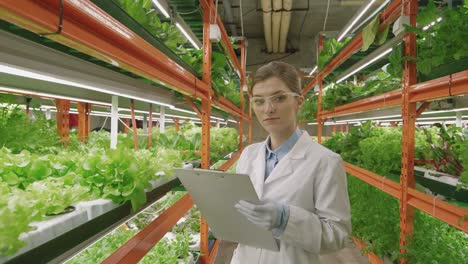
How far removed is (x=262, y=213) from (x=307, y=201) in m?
0.31

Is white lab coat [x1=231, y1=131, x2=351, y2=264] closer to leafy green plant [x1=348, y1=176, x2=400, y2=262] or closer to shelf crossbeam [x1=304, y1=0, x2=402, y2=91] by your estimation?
leafy green plant [x1=348, y1=176, x2=400, y2=262]

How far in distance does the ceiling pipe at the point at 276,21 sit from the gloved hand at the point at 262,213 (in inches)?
264

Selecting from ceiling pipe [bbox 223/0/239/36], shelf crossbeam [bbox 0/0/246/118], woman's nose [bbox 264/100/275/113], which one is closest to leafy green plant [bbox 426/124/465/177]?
woman's nose [bbox 264/100/275/113]

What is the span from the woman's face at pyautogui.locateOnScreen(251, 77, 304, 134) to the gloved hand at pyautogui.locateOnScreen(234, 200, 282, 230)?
44cm

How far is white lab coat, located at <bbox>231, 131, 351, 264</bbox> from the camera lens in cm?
141

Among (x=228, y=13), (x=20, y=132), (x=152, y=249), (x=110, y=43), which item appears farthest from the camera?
(x=228, y=13)

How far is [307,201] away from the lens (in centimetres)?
156

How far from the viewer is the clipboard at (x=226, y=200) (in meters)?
1.31

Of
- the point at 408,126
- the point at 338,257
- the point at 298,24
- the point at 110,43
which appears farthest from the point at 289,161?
the point at 298,24

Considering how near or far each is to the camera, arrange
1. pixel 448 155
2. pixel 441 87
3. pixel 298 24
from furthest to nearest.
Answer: pixel 298 24 < pixel 448 155 < pixel 441 87

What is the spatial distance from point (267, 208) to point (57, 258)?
757 mm

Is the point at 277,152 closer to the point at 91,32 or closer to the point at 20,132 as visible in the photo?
the point at 91,32

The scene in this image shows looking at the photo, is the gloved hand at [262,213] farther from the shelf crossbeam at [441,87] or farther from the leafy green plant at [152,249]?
the shelf crossbeam at [441,87]

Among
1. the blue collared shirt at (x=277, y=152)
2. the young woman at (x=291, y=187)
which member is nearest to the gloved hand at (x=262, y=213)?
the young woman at (x=291, y=187)
